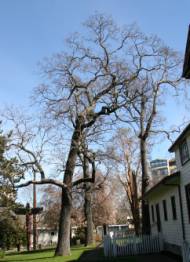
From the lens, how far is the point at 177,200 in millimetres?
17781

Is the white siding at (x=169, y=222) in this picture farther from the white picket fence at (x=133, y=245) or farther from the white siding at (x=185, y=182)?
the white siding at (x=185, y=182)

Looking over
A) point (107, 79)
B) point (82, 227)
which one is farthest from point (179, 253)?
point (82, 227)

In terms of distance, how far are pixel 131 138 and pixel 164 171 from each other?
91.4 m

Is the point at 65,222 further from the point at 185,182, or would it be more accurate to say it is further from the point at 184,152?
the point at 184,152

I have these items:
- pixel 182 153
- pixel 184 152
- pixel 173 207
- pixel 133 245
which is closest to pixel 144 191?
pixel 133 245

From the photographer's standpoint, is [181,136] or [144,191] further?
[144,191]

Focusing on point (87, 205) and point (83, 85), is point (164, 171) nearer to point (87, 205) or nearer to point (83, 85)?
point (87, 205)

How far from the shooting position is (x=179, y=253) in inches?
701

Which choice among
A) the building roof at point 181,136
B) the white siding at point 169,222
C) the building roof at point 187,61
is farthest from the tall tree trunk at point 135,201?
the building roof at point 187,61

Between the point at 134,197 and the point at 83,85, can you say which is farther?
the point at 134,197

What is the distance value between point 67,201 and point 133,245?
16.3 feet

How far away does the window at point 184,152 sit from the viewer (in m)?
16.1

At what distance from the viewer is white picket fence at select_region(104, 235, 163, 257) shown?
2195 centimetres

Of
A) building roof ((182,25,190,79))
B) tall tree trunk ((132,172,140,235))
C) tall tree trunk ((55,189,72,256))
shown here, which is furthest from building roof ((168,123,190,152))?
tall tree trunk ((132,172,140,235))
